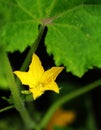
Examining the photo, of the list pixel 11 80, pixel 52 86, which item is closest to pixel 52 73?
pixel 52 86

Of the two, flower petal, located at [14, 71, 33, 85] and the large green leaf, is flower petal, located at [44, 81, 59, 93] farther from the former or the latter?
the large green leaf

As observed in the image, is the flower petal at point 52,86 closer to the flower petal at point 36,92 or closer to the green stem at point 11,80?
the flower petal at point 36,92

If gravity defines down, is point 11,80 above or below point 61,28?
below

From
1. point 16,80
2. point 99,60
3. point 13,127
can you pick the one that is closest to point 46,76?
point 16,80

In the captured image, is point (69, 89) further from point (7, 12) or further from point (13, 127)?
point (7, 12)

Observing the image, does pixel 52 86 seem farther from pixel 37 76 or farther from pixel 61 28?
pixel 61 28

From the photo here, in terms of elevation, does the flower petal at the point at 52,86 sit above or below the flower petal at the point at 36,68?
below

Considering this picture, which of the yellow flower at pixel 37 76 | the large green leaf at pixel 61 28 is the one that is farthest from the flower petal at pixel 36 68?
the large green leaf at pixel 61 28
